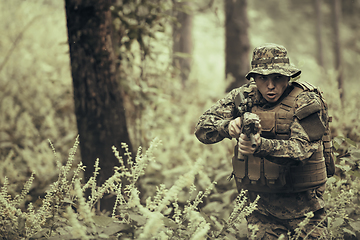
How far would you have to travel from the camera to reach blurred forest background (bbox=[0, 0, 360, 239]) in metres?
4.09

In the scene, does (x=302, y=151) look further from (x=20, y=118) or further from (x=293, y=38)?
(x=293, y=38)

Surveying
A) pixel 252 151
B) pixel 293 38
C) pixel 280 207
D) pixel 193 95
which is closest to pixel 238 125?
pixel 252 151

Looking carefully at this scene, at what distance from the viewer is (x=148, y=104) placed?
18.2 feet

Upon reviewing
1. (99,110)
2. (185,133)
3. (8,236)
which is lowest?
(8,236)

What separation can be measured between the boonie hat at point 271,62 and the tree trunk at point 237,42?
15.4 feet

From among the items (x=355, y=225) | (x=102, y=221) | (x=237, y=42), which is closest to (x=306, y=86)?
(x=355, y=225)

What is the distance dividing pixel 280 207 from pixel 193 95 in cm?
516

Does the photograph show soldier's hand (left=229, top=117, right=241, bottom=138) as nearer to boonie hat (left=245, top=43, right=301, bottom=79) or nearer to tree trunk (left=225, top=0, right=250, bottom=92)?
boonie hat (left=245, top=43, right=301, bottom=79)

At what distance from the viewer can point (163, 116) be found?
20.1ft

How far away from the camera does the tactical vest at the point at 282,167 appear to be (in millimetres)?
2613

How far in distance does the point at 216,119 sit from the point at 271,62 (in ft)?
2.10

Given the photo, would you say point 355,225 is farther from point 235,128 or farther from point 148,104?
point 148,104

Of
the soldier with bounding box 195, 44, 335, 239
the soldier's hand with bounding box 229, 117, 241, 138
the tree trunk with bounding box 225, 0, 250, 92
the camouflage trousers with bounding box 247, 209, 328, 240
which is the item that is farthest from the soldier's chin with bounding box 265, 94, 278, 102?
the tree trunk with bounding box 225, 0, 250, 92

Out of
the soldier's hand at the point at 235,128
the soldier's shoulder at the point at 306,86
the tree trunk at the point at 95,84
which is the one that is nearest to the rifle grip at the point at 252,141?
the soldier's hand at the point at 235,128
